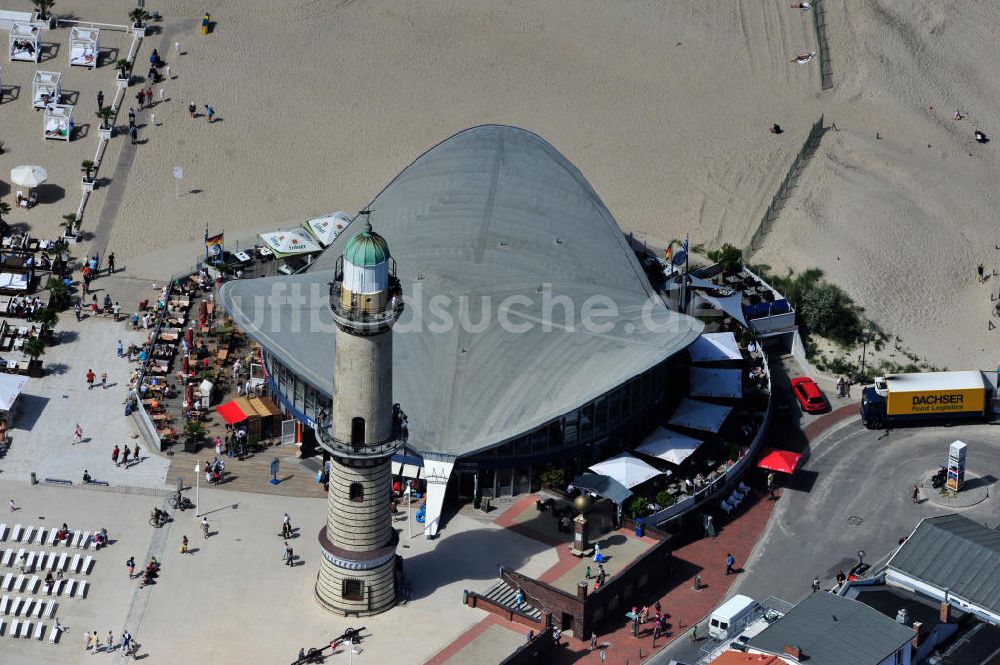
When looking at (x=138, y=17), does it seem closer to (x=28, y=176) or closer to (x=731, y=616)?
(x=28, y=176)

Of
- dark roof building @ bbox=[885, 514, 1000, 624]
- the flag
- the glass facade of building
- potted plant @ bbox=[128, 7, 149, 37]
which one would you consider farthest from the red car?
potted plant @ bbox=[128, 7, 149, 37]

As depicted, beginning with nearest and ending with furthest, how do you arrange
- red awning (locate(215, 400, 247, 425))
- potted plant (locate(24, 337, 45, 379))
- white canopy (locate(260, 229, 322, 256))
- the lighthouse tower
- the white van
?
the lighthouse tower, the white van, red awning (locate(215, 400, 247, 425)), potted plant (locate(24, 337, 45, 379)), white canopy (locate(260, 229, 322, 256))

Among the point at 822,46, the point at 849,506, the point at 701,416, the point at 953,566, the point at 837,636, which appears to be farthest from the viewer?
the point at 822,46

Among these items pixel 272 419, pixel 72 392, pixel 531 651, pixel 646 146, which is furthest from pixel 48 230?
pixel 531 651

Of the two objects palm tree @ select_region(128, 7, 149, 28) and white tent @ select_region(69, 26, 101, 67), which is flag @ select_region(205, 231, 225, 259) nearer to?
white tent @ select_region(69, 26, 101, 67)

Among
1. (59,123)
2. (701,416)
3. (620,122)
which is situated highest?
(620,122)

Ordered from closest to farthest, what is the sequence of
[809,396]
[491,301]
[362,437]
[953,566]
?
[362,437], [953,566], [491,301], [809,396]

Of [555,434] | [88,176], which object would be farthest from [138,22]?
[555,434]

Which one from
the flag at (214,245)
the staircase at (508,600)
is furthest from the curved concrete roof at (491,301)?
the flag at (214,245)
